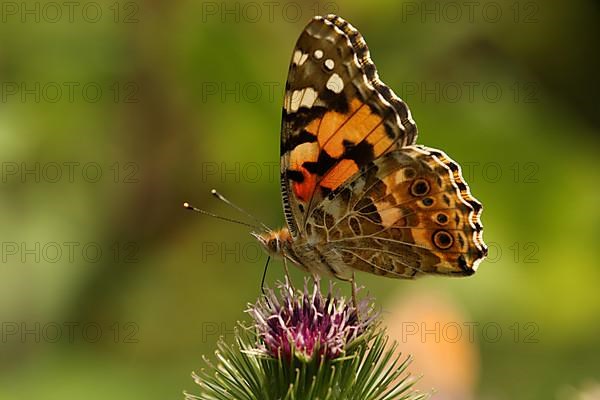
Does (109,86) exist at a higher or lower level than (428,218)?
higher

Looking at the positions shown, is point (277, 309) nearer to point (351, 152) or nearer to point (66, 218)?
point (351, 152)

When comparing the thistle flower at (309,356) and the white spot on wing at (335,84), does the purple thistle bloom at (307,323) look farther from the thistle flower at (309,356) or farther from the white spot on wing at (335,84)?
the white spot on wing at (335,84)

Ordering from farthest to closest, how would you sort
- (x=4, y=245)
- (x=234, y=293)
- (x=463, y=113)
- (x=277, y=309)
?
1. (x=463, y=113)
2. (x=234, y=293)
3. (x=4, y=245)
4. (x=277, y=309)

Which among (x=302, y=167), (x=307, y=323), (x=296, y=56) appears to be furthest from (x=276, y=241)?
(x=296, y=56)

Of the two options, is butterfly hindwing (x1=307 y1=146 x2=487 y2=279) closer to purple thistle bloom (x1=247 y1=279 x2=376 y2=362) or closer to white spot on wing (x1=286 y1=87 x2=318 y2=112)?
purple thistle bloom (x1=247 y1=279 x2=376 y2=362)

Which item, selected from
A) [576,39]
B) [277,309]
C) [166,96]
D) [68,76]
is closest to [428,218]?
[277,309]

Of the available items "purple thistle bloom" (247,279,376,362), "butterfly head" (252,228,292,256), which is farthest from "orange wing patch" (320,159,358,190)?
"purple thistle bloom" (247,279,376,362)

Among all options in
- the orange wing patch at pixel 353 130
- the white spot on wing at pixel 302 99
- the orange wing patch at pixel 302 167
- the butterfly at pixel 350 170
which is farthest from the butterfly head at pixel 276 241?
the white spot on wing at pixel 302 99
